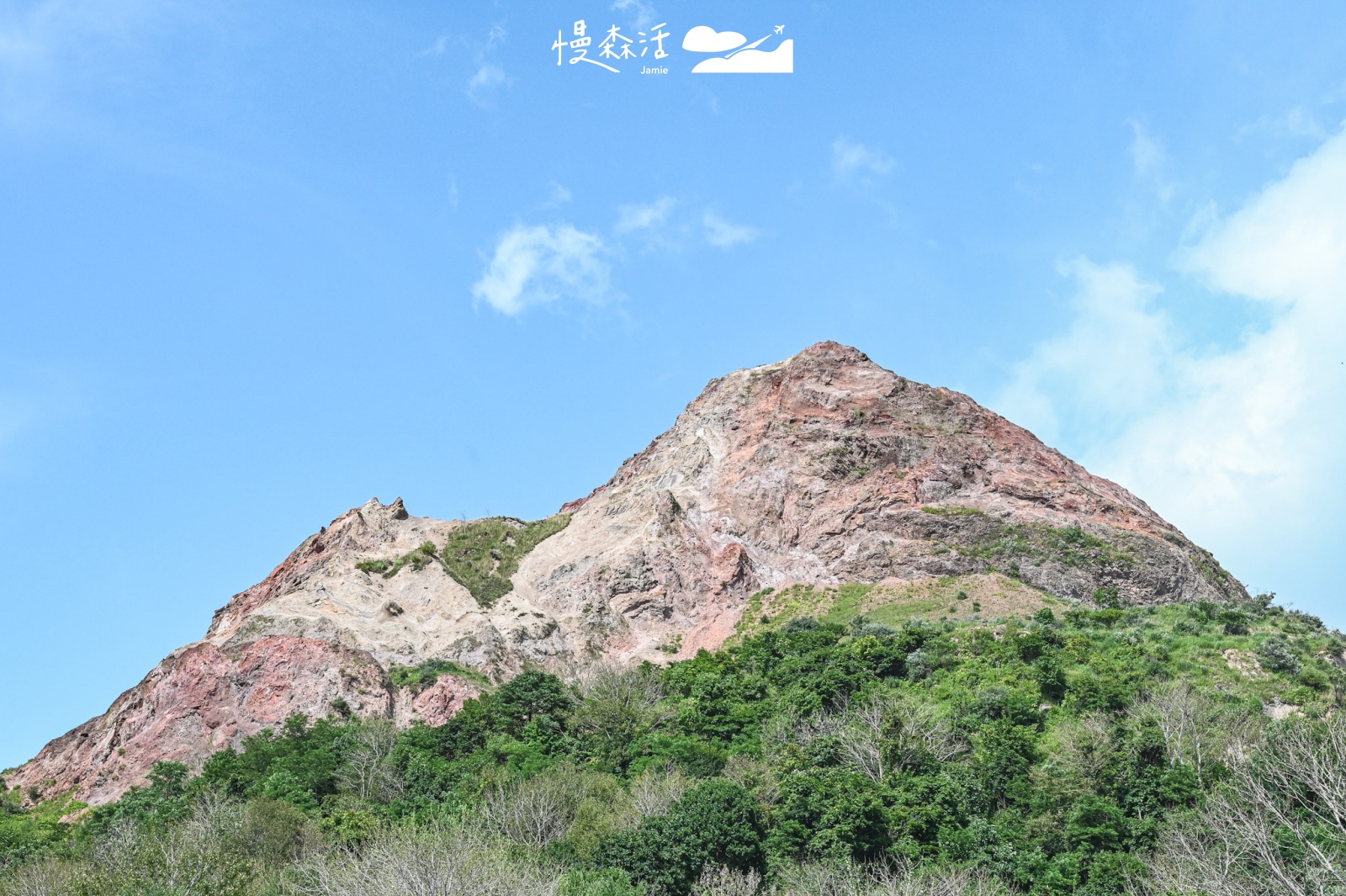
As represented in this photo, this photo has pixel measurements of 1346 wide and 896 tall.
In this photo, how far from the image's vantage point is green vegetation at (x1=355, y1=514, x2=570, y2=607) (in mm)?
86875

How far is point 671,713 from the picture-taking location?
61.0m

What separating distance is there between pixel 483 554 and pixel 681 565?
1794cm

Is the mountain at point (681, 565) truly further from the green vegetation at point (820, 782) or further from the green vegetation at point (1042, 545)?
the green vegetation at point (820, 782)

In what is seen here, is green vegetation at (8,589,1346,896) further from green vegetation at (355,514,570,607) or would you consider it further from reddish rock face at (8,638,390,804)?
green vegetation at (355,514,570,607)

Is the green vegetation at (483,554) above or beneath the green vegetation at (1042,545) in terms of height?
above

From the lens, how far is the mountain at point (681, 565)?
68750 mm

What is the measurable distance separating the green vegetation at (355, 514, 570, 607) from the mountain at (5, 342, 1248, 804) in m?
0.20

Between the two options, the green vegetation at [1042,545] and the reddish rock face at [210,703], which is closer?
the reddish rock face at [210,703]

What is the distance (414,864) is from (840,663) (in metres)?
32.0

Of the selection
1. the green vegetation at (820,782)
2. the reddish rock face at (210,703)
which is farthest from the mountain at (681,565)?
the green vegetation at (820,782)

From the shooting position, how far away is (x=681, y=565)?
8275 cm

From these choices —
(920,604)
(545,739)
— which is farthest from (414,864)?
(920,604)

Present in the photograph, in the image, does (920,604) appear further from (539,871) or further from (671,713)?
(539,871)

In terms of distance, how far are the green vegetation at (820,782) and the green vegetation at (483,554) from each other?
17.7 metres
